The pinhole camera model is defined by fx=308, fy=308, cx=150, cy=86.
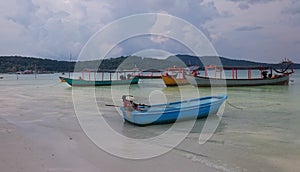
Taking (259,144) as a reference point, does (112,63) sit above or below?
above

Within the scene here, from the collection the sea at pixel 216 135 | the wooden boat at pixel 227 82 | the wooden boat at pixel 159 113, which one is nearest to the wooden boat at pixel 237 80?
the wooden boat at pixel 227 82

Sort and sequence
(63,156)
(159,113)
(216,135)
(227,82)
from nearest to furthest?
1. (63,156)
2. (216,135)
3. (159,113)
4. (227,82)

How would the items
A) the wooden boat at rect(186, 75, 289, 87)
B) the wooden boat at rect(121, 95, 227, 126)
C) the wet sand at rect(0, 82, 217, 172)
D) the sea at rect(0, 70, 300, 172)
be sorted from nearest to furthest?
the wet sand at rect(0, 82, 217, 172), the sea at rect(0, 70, 300, 172), the wooden boat at rect(121, 95, 227, 126), the wooden boat at rect(186, 75, 289, 87)

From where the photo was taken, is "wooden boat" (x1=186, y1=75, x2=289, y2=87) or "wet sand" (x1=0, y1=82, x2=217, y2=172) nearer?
"wet sand" (x1=0, y1=82, x2=217, y2=172)

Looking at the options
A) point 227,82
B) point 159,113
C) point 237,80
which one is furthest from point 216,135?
point 237,80

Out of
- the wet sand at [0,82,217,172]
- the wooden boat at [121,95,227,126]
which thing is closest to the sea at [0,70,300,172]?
the wet sand at [0,82,217,172]

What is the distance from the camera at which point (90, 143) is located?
7605mm

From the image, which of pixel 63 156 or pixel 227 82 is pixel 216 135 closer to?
pixel 63 156

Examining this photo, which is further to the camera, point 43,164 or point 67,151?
point 67,151

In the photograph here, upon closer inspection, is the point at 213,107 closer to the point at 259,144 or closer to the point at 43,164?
the point at 259,144

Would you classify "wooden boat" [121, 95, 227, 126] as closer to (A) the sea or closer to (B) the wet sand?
(A) the sea

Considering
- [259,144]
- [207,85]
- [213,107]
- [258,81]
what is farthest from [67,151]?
[258,81]

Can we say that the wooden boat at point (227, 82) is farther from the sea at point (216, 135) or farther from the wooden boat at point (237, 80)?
the sea at point (216, 135)

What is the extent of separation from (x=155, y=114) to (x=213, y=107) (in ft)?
8.80
